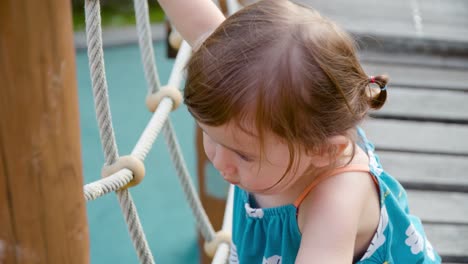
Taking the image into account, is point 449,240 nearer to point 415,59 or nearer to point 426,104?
point 426,104

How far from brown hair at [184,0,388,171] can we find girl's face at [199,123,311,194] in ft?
0.03

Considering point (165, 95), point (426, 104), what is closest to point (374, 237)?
point (165, 95)

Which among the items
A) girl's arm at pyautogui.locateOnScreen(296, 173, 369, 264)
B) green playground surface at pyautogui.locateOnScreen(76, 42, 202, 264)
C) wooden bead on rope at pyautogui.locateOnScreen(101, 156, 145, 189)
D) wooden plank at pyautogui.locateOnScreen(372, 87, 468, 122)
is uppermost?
girl's arm at pyautogui.locateOnScreen(296, 173, 369, 264)

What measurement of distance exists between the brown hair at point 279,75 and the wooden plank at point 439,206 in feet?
1.79

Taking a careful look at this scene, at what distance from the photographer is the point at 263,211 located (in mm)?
930

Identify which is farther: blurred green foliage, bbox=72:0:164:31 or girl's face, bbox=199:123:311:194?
blurred green foliage, bbox=72:0:164:31

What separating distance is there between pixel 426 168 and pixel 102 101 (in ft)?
2.31

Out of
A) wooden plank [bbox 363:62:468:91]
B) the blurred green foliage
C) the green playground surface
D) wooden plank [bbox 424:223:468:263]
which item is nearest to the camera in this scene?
wooden plank [bbox 424:223:468:263]

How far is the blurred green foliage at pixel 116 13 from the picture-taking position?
12.4 feet

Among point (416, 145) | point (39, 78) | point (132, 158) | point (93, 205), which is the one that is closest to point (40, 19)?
point (39, 78)

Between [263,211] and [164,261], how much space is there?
1.73 meters

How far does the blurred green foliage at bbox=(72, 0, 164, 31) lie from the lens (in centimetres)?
379

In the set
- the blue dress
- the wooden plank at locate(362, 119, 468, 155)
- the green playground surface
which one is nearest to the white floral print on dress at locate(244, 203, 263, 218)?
the blue dress

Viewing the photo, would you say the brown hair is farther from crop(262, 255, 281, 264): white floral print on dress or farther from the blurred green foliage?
the blurred green foliage
